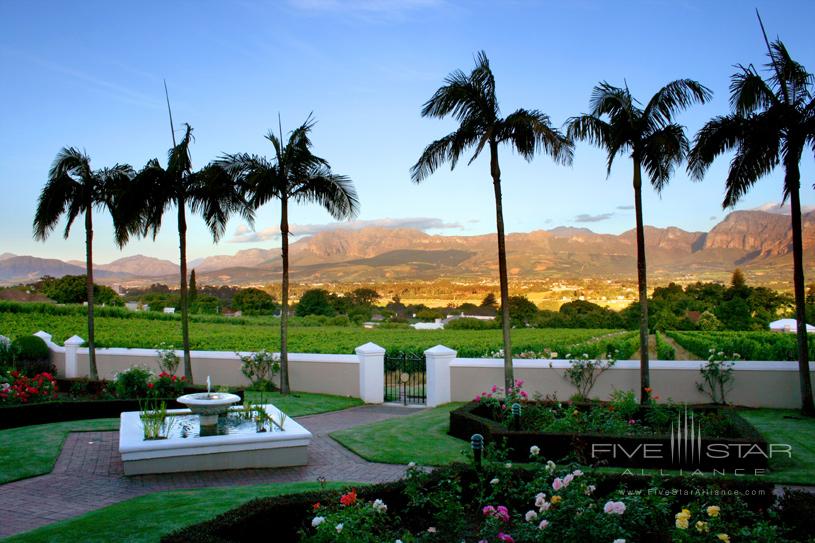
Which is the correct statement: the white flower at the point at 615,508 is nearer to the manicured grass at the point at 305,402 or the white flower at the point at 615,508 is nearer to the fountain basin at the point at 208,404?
the fountain basin at the point at 208,404

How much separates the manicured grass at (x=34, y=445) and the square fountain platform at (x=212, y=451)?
1.21 metres

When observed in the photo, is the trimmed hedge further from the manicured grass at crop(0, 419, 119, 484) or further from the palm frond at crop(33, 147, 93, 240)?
the palm frond at crop(33, 147, 93, 240)

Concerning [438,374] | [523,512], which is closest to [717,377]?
[438,374]

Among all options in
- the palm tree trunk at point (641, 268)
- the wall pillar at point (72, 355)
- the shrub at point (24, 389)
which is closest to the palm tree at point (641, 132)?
the palm tree trunk at point (641, 268)

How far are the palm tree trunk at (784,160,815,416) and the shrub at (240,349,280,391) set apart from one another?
13337mm

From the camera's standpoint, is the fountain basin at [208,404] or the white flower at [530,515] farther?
the fountain basin at [208,404]

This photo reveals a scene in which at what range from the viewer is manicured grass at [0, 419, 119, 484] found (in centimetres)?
960

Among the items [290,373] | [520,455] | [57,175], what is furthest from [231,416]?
[57,175]

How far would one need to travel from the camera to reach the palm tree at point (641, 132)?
15172 millimetres

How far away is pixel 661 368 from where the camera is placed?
55.0ft

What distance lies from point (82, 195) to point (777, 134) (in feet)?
60.6

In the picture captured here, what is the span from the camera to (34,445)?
1113 cm

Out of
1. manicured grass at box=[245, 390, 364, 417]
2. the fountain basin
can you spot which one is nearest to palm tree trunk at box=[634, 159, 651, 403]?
manicured grass at box=[245, 390, 364, 417]

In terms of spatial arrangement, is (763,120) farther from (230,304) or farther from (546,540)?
(230,304)
